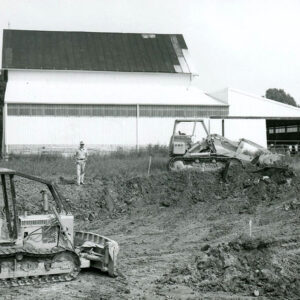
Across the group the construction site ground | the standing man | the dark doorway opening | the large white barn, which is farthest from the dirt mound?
the large white barn

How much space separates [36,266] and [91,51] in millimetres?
33090

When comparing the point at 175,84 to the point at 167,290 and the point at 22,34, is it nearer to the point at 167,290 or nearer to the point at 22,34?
the point at 22,34

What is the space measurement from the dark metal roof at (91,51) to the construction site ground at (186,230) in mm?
14050

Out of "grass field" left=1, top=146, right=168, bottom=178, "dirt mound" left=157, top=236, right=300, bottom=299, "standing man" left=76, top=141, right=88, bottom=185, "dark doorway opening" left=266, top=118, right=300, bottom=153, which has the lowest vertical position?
"dirt mound" left=157, top=236, right=300, bottom=299

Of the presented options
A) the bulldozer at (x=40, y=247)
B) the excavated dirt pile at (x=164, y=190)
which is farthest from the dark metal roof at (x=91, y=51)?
the bulldozer at (x=40, y=247)

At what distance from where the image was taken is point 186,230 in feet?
57.0

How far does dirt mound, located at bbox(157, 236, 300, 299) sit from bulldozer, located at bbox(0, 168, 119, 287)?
1.68 metres

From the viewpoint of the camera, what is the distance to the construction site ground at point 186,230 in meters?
10.7

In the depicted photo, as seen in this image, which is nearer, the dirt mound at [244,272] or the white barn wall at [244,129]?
the dirt mound at [244,272]

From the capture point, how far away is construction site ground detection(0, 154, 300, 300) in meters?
10.7

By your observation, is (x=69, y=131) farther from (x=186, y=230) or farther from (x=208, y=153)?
(x=186, y=230)

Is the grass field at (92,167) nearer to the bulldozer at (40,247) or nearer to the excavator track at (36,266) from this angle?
the bulldozer at (40,247)

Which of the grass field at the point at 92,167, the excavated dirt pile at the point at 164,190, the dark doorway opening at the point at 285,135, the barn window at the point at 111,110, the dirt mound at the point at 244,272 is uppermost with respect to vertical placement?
the barn window at the point at 111,110

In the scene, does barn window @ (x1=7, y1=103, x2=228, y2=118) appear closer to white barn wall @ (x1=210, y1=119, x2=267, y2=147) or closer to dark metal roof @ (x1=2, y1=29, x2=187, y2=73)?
white barn wall @ (x1=210, y1=119, x2=267, y2=147)
